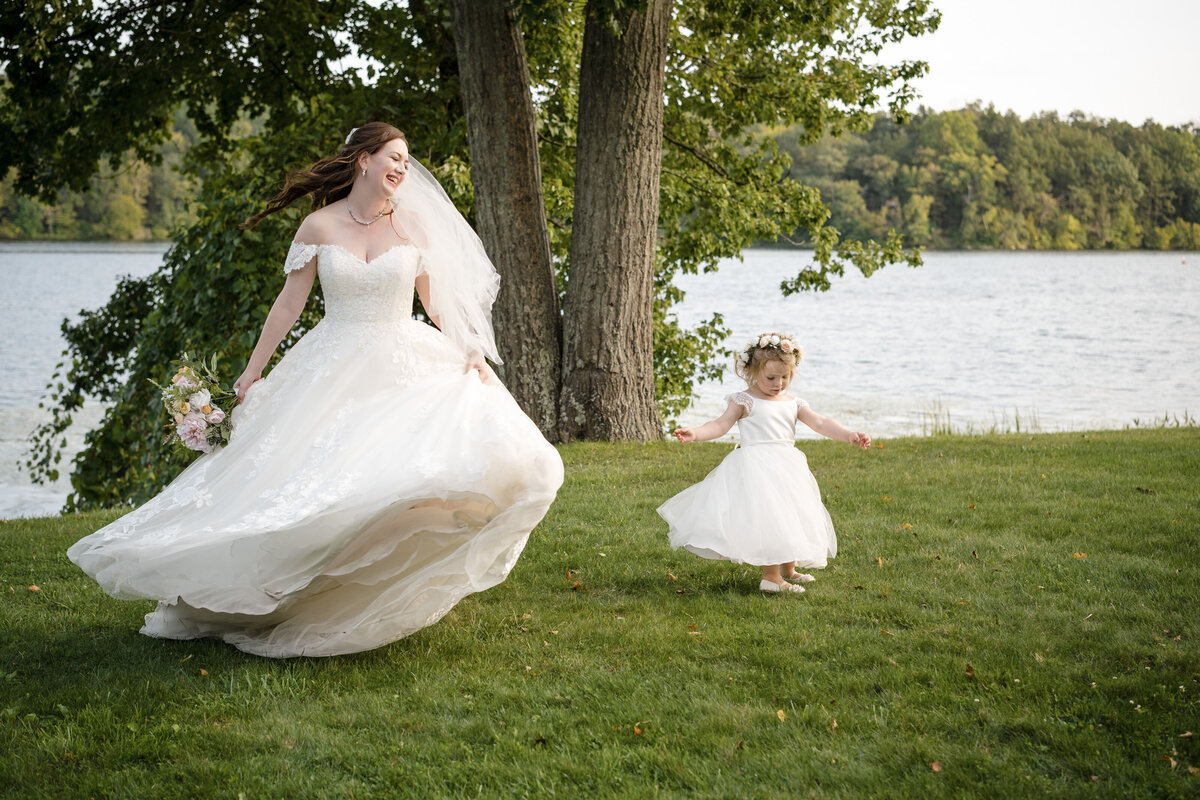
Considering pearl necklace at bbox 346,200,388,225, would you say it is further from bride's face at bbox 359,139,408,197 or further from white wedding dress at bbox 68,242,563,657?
white wedding dress at bbox 68,242,563,657

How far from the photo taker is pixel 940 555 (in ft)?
22.2

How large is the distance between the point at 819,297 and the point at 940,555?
46.1 m

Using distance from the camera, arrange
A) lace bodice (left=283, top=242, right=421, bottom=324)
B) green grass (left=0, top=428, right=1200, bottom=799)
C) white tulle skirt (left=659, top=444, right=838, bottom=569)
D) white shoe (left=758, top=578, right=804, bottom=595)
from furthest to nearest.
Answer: white shoe (left=758, top=578, right=804, bottom=595) → white tulle skirt (left=659, top=444, right=838, bottom=569) → lace bodice (left=283, top=242, right=421, bottom=324) → green grass (left=0, top=428, right=1200, bottom=799)

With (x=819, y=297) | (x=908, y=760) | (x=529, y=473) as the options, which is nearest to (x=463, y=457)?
(x=529, y=473)

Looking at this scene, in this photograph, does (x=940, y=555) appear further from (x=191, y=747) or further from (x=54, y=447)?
(x=54, y=447)

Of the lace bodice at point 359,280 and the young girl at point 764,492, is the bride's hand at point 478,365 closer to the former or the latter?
the lace bodice at point 359,280

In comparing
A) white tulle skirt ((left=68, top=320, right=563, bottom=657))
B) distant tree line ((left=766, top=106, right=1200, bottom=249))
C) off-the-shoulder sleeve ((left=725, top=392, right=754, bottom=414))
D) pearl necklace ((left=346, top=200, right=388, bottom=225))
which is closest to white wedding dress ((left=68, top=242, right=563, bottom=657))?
white tulle skirt ((left=68, top=320, right=563, bottom=657))

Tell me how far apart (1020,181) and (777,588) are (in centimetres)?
6152

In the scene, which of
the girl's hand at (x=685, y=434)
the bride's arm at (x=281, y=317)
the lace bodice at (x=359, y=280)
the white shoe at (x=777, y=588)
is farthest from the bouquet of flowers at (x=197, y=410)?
the white shoe at (x=777, y=588)

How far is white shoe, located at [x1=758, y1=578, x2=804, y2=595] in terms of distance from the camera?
6137 mm

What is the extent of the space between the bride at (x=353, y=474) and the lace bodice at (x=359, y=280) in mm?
11

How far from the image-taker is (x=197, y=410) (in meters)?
5.30

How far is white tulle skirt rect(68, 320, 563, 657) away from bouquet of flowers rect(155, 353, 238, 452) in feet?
0.30

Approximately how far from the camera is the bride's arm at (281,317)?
5453mm
